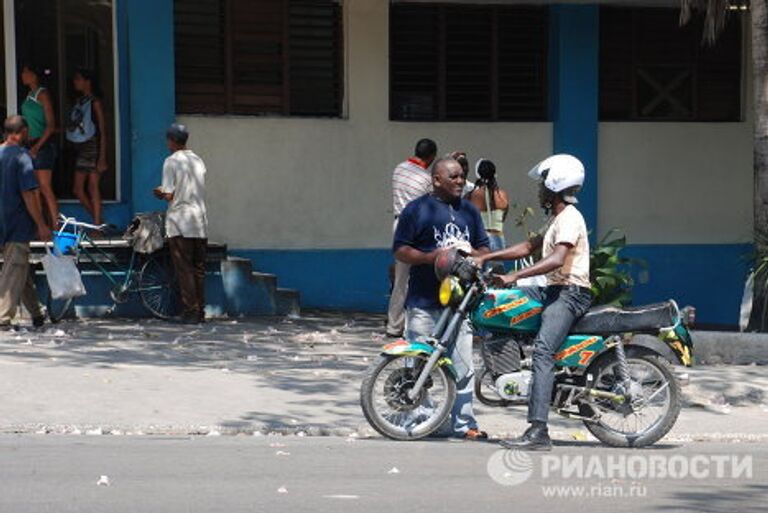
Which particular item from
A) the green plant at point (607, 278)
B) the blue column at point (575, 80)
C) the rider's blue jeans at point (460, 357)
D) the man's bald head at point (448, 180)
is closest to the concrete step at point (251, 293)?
the green plant at point (607, 278)

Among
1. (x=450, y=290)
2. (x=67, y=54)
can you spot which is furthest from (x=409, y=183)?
(x=67, y=54)

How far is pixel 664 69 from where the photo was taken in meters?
17.2

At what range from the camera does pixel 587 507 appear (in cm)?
752

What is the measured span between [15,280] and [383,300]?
15.4 ft

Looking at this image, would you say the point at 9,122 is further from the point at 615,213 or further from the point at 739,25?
the point at 739,25

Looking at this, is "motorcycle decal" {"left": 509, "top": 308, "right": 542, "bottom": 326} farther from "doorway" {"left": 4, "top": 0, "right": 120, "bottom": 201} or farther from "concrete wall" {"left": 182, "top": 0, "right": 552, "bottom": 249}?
"doorway" {"left": 4, "top": 0, "right": 120, "bottom": 201}

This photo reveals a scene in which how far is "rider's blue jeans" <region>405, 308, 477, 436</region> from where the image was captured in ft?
30.2

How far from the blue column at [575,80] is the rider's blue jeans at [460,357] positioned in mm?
7674

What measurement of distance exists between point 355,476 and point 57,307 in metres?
6.78

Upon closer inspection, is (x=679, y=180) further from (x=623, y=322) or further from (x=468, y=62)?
(x=623, y=322)

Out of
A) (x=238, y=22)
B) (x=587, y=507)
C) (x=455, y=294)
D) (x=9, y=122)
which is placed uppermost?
(x=238, y=22)

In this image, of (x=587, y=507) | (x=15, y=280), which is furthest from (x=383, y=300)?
(x=587, y=507)

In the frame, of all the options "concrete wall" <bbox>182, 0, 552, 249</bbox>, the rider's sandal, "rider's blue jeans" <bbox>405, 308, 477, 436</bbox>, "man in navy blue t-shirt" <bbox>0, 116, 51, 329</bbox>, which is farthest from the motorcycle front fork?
"concrete wall" <bbox>182, 0, 552, 249</bbox>

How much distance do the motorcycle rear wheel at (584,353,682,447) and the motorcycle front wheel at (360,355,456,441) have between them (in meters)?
1.01
